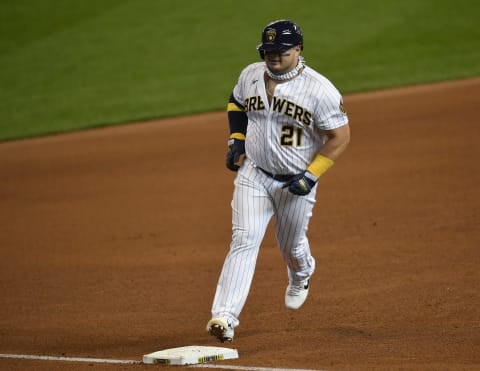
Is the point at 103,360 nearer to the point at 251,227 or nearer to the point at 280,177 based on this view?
the point at 251,227

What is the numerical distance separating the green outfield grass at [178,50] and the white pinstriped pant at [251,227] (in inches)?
395

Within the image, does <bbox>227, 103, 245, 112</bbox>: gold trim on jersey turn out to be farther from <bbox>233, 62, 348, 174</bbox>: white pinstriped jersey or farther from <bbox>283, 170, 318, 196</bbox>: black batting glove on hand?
<bbox>283, 170, 318, 196</bbox>: black batting glove on hand

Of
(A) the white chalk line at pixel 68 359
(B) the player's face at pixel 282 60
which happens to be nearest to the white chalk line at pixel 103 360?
(A) the white chalk line at pixel 68 359

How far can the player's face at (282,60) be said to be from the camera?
5785 millimetres

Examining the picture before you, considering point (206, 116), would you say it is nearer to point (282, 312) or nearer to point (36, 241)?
point (36, 241)

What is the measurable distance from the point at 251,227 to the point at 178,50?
15.0 metres

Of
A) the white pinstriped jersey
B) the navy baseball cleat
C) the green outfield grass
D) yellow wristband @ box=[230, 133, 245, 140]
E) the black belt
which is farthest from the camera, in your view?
the green outfield grass

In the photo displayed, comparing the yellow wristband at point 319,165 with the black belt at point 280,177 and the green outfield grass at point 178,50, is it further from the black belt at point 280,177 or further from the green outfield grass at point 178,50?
the green outfield grass at point 178,50

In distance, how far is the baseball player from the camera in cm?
582

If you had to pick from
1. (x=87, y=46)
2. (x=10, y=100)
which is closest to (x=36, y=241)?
(x=10, y=100)

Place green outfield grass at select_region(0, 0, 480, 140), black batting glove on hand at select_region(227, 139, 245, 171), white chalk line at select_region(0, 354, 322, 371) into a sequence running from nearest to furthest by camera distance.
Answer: white chalk line at select_region(0, 354, 322, 371) < black batting glove on hand at select_region(227, 139, 245, 171) < green outfield grass at select_region(0, 0, 480, 140)

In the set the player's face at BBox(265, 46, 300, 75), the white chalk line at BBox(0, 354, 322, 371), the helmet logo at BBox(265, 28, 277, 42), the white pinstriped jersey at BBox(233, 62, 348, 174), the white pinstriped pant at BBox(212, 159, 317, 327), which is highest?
the helmet logo at BBox(265, 28, 277, 42)

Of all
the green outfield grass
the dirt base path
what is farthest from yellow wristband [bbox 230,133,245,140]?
the green outfield grass

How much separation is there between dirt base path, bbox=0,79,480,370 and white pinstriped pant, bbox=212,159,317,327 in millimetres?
445
